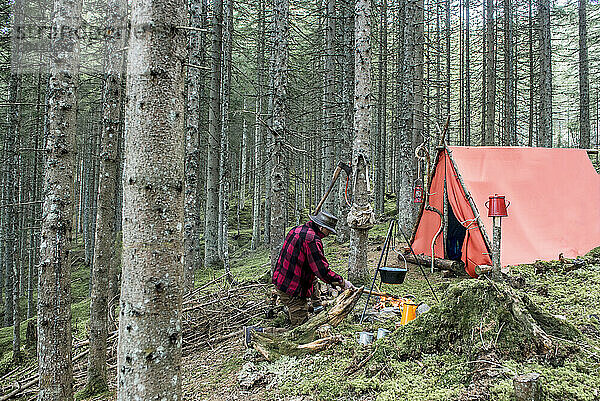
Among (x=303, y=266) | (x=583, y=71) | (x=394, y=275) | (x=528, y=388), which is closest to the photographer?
(x=528, y=388)

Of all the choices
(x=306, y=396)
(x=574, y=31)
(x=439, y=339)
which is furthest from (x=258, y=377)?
(x=574, y=31)

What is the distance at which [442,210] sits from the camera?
845 cm

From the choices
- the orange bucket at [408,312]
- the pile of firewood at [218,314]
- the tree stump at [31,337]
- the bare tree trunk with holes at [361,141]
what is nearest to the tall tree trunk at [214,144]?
the tree stump at [31,337]

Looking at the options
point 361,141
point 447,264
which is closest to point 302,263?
point 361,141

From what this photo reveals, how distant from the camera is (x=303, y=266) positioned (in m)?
5.30

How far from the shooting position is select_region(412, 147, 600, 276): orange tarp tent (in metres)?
7.73

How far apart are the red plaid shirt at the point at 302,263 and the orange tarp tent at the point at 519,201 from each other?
368cm

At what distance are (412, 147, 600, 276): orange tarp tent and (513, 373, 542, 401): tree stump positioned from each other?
4.98 m

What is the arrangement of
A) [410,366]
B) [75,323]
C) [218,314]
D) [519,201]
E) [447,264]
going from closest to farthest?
[410,366], [218,314], [447,264], [519,201], [75,323]

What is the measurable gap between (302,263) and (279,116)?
159 inches

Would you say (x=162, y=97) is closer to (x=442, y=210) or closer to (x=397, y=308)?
(x=397, y=308)

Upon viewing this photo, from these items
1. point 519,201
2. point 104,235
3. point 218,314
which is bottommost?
point 218,314

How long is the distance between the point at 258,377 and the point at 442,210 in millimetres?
5615

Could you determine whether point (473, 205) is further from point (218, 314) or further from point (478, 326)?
point (218, 314)
